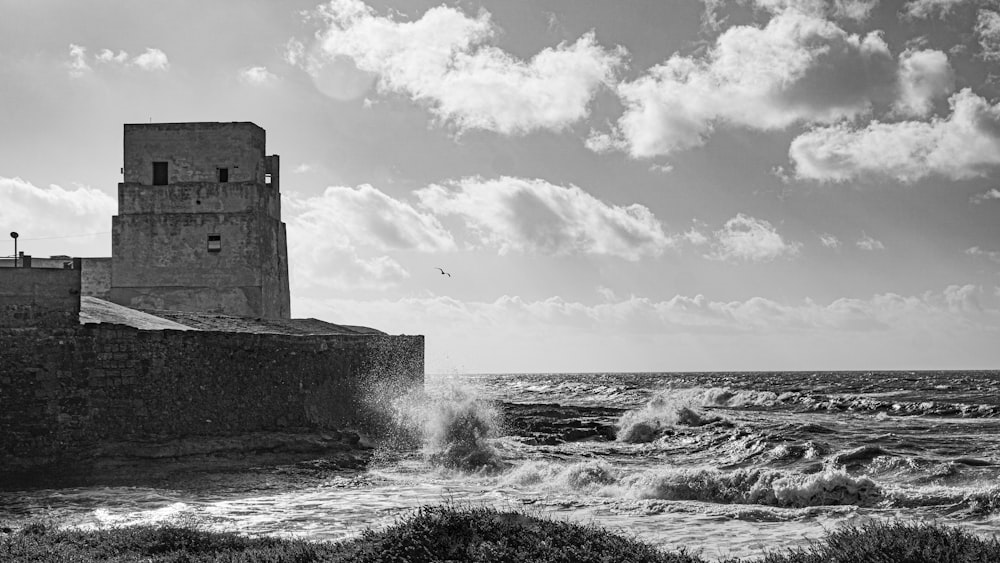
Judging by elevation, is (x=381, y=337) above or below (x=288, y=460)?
above

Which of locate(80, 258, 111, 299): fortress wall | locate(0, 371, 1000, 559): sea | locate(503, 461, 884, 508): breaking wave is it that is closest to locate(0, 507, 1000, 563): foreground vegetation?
locate(0, 371, 1000, 559): sea

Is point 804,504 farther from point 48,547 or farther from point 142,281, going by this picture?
point 142,281

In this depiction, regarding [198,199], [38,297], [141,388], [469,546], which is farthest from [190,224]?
[469,546]

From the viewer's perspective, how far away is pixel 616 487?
1644 centimetres

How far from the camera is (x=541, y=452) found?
75.6ft

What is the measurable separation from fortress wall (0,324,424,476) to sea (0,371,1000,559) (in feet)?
7.63

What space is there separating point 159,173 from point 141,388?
17024mm

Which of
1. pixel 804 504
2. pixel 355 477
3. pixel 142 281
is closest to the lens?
pixel 804 504

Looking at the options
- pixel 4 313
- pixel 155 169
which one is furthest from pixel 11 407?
pixel 155 169

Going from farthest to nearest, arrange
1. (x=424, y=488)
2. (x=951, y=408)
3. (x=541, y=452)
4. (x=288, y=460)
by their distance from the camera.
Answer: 1. (x=951, y=408)
2. (x=541, y=452)
3. (x=288, y=460)
4. (x=424, y=488)

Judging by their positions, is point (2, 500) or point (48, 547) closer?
point (48, 547)

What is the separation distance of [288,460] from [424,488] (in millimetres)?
5091

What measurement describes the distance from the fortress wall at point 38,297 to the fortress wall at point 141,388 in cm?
20

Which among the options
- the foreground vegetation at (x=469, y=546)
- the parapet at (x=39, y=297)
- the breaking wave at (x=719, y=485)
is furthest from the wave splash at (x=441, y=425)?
the foreground vegetation at (x=469, y=546)
